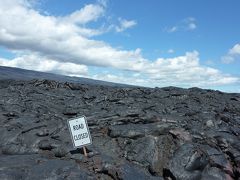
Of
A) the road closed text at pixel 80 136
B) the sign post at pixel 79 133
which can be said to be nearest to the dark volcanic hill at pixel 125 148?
the sign post at pixel 79 133

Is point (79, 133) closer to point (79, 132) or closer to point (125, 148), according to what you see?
point (79, 132)

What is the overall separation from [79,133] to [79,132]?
38 mm

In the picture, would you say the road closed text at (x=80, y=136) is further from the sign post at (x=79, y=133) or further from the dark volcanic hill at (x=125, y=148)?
the dark volcanic hill at (x=125, y=148)

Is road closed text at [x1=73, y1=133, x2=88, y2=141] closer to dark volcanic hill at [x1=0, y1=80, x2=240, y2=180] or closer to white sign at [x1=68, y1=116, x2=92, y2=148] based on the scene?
white sign at [x1=68, y1=116, x2=92, y2=148]

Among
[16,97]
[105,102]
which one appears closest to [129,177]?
[105,102]

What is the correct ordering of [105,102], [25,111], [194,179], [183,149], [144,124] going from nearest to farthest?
[194,179] < [183,149] < [144,124] < [25,111] < [105,102]

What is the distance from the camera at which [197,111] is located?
22422mm

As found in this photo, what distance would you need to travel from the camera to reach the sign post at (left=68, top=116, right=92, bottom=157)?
1356 cm

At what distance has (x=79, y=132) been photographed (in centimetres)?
1361

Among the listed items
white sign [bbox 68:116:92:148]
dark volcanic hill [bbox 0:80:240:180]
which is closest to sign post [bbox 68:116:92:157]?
white sign [bbox 68:116:92:148]

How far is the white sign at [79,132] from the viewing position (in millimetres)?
13562

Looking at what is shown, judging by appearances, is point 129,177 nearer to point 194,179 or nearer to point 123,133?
point 194,179

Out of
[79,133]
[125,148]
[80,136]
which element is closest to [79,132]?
[79,133]

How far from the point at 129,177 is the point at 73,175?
1729 mm
